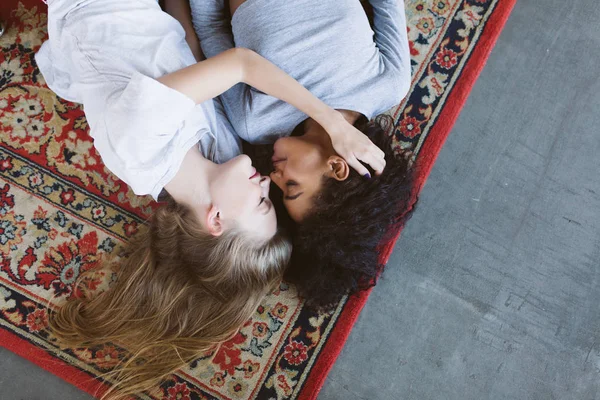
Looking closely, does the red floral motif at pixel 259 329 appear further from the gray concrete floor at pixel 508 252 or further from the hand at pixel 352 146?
the hand at pixel 352 146

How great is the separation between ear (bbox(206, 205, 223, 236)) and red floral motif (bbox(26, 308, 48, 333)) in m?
0.54

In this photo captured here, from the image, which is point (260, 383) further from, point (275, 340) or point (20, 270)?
point (20, 270)

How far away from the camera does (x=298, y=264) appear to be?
1.06 meters

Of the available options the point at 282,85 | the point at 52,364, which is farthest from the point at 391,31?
the point at 52,364

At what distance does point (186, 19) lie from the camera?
3.70 feet

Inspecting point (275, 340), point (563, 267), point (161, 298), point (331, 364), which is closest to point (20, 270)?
point (161, 298)

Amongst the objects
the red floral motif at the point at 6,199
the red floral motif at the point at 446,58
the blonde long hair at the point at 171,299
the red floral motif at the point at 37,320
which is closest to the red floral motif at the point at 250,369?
the blonde long hair at the point at 171,299

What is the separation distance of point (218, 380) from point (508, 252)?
80 centimetres

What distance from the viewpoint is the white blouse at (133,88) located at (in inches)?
33.8

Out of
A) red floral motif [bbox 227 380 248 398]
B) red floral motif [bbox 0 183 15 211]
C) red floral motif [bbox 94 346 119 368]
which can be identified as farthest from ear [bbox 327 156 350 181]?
red floral motif [bbox 0 183 15 211]

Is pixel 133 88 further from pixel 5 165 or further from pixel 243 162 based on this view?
pixel 5 165

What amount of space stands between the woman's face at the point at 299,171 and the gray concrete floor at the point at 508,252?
36 cm

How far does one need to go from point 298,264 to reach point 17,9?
0.99m

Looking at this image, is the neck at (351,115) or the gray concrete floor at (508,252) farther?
the gray concrete floor at (508,252)
